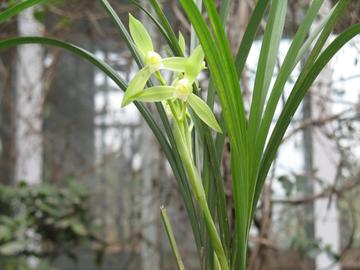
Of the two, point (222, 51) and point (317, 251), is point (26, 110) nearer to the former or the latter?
point (317, 251)

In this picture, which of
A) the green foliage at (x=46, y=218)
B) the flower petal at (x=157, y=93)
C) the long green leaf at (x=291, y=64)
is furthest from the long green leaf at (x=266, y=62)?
the green foliage at (x=46, y=218)

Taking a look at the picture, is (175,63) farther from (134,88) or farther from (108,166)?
(108,166)

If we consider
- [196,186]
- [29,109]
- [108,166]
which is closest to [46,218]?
[108,166]

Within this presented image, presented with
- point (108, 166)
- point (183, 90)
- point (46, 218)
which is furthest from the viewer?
point (108, 166)

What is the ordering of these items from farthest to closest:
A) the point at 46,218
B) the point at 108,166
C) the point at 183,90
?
the point at 108,166 → the point at 46,218 → the point at 183,90

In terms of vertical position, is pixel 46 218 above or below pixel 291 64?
below

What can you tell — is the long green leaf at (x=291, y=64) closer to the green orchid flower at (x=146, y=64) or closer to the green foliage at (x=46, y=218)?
the green orchid flower at (x=146, y=64)
